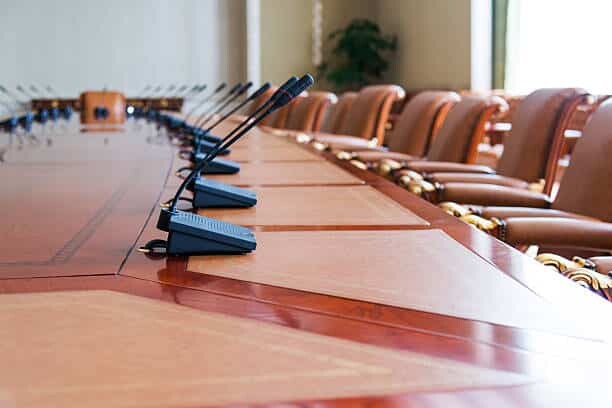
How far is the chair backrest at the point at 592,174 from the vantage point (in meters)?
2.23

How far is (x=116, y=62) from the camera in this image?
10.4m

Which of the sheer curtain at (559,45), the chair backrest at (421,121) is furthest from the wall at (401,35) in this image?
the chair backrest at (421,121)

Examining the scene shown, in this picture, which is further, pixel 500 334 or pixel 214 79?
pixel 214 79

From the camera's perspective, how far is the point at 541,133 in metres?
2.85

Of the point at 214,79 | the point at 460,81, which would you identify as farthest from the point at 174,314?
the point at 214,79

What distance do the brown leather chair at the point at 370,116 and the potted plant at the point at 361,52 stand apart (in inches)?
181

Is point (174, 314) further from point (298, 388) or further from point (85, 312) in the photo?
point (298, 388)

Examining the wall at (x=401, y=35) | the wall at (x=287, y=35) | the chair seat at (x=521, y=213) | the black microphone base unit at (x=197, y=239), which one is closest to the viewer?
the black microphone base unit at (x=197, y=239)

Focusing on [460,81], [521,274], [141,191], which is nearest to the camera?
[521,274]

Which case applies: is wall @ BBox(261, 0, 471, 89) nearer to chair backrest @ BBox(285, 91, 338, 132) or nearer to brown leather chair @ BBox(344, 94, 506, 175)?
chair backrest @ BBox(285, 91, 338, 132)

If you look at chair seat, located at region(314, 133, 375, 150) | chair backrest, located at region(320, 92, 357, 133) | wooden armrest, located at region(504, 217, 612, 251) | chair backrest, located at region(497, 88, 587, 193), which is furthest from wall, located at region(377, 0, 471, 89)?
wooden armrest, located at region(504, 217, 612, 251)

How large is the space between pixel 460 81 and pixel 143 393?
7.42 metres

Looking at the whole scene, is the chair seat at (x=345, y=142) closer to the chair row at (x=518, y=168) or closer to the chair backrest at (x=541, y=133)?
the chair row at (x=518, y=168)

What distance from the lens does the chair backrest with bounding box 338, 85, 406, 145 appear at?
476cm
